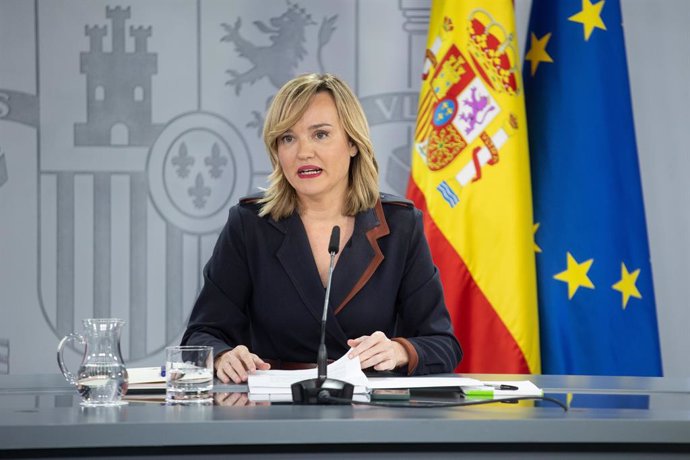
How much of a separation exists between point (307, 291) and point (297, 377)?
0.50 m

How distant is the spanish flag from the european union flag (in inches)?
4.8

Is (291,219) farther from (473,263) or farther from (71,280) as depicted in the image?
(71,280)

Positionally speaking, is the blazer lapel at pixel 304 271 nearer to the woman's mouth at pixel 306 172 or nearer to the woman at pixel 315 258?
the woman at pixel 315 258

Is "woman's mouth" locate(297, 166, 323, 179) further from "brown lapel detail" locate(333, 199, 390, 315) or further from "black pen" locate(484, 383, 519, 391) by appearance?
"black pen" locate(484, 383, 519, 391)

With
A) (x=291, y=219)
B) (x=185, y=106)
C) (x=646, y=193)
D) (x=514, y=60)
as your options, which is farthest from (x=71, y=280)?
(x=646, y=193)

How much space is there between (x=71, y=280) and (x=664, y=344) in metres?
2.50

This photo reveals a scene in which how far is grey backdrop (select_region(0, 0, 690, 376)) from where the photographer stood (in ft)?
11.7

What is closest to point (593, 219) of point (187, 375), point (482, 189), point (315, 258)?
point (482, 189)

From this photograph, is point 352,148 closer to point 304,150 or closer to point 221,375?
point 304,150

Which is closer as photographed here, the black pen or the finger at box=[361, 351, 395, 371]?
the black pen

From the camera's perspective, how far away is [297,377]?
170cm

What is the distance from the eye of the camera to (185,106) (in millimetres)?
3619

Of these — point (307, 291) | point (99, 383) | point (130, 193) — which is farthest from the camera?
point (130, 193)

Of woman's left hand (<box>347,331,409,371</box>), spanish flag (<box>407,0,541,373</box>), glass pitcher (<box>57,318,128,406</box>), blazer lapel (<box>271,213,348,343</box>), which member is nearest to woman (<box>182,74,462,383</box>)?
blazer lapel (<box>271,213,348,343</box>)
